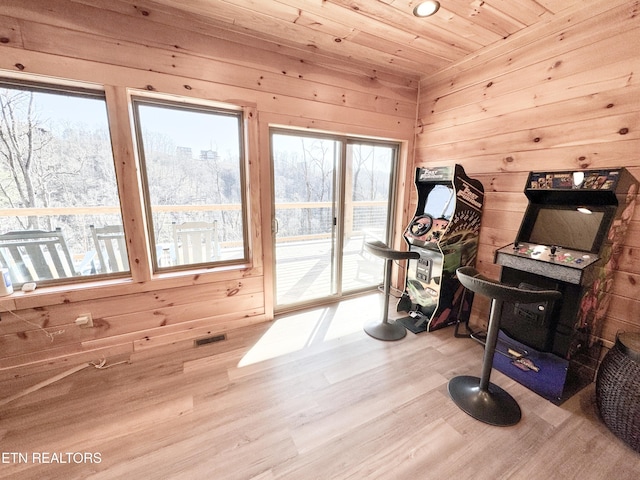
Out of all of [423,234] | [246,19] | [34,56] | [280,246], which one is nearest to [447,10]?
[246,19]

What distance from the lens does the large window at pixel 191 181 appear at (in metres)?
2.06

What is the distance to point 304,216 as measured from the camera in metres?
2.76

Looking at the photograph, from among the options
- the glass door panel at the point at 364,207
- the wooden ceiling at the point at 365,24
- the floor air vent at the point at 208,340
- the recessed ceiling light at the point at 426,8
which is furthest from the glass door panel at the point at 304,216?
the recessed ceiling light at the point at 426,8

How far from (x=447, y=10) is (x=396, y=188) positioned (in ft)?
5.50

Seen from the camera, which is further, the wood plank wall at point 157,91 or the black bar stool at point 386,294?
the black bar stool at point 386,294

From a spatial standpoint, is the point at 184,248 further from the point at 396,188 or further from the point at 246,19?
the point at 396,188

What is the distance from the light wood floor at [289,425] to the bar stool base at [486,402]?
0.05 meters

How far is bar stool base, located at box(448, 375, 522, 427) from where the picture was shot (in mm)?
1521

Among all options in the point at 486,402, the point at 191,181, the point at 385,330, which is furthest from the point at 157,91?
the point at 486,402

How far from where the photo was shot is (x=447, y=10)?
1.74 m

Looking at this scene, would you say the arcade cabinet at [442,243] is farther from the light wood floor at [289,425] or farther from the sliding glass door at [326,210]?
the sliding glass door at [326,210]

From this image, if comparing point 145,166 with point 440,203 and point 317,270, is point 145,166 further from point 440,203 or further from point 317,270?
point 440,203

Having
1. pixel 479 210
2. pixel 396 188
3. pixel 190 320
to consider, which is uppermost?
pixel 396 188

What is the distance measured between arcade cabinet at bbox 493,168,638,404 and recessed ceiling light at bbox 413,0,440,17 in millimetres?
1303
